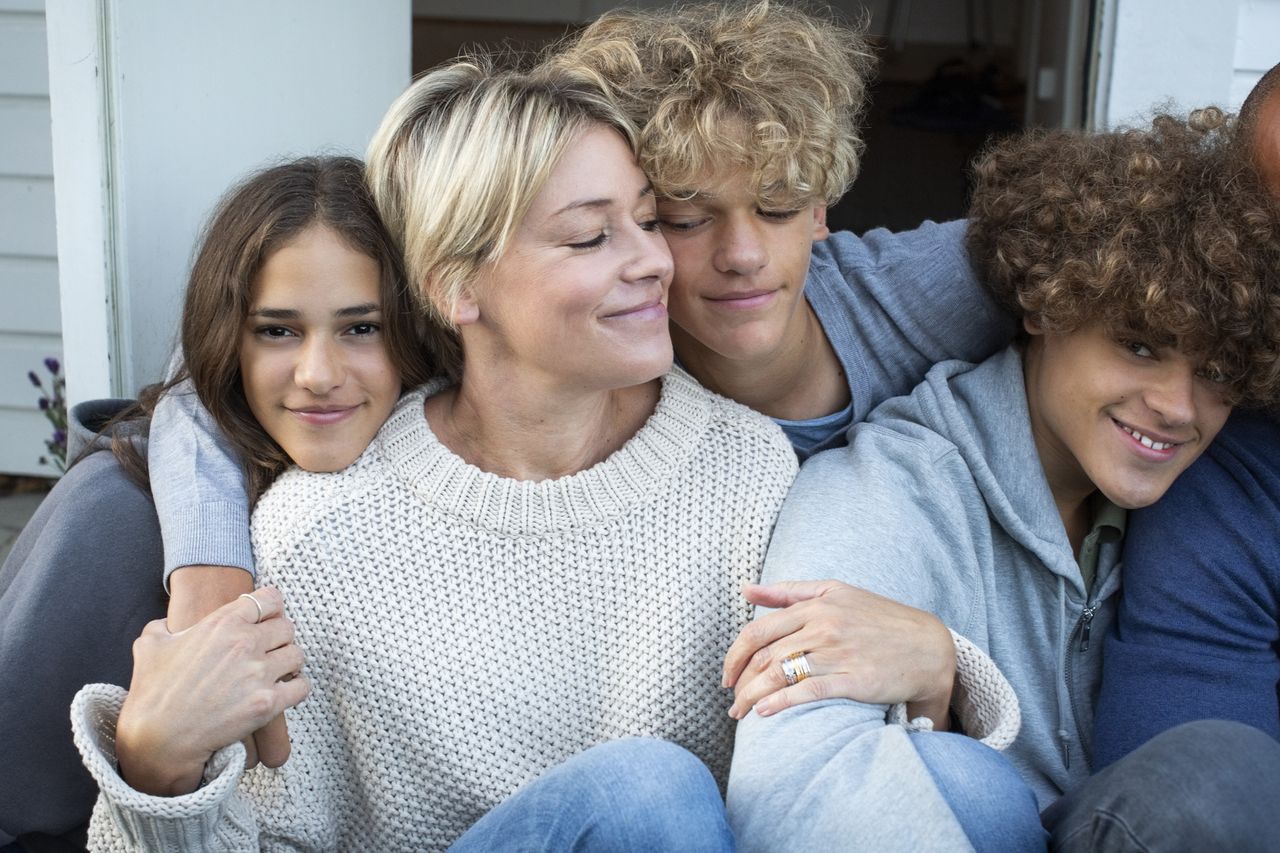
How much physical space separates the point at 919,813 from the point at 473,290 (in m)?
0.91

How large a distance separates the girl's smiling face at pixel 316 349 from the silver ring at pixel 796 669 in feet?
2.31

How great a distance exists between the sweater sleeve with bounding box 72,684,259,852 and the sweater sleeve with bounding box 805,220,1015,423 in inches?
43.4

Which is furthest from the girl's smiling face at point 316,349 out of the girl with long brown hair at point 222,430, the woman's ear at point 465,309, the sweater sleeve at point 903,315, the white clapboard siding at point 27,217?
the white clapboard siding at point 27,217

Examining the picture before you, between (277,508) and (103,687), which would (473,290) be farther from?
(103,687)

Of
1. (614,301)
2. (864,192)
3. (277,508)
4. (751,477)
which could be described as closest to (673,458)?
(751,477)

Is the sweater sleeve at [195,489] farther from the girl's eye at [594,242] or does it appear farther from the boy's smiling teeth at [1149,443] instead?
the boy's smiling teeth at [1149,443]

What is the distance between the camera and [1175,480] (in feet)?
6.51

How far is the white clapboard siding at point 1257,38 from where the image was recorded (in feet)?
8.54

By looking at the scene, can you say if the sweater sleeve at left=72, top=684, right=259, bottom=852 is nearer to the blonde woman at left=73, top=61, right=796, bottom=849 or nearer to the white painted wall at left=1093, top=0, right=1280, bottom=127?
the blonde woman at left=73, top=61, right=796, bottom=849

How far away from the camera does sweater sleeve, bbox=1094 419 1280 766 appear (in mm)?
1903

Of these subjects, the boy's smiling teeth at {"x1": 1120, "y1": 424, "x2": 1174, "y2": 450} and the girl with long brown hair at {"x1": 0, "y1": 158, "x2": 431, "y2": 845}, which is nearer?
the girl with long brown hair at {"x1": 0, "y1": 158, "x2": 431, "y2": 845}

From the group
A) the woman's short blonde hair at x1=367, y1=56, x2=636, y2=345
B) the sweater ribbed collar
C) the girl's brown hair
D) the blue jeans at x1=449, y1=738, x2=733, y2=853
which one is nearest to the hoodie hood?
the girl's brown hair

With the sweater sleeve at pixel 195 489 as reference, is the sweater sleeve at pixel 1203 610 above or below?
below

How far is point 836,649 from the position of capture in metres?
1.65
